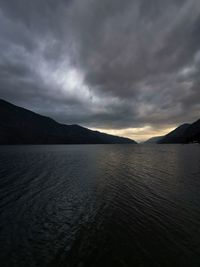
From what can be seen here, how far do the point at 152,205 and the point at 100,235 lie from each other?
9452 mm

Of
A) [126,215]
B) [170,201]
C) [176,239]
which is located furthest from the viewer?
[170,201]

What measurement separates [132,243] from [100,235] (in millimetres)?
2797

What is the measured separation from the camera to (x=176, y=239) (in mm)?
13680

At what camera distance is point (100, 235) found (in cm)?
1449

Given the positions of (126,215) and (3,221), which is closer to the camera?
(3,221)

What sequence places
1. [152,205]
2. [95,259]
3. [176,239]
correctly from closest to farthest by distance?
[95,259]
[176,239]
[152,205]

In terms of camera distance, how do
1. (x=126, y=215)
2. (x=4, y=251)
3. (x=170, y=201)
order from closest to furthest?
(x=4, y=251) < (x=126, y=215) < (x=170, y=201)

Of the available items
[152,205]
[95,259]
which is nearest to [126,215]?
[152,205]

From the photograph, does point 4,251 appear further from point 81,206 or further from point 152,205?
point 152,205

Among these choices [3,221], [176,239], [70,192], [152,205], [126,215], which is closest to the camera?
[176,239]

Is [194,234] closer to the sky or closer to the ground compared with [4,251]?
closer to the sky

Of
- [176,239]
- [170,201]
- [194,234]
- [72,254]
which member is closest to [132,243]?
[176,239]

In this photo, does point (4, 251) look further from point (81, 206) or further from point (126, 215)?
point (126, 215)

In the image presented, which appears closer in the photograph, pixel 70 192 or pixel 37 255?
pixel 37 255
